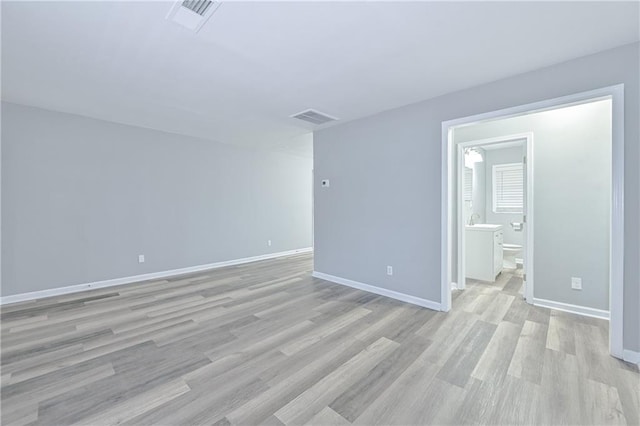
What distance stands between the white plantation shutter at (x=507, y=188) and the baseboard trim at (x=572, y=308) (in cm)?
330

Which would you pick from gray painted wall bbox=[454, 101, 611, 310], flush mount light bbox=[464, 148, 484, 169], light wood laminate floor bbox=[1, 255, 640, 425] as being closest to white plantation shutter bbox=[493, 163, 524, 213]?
flush mount light bbox=[464, 148, 484, 169]

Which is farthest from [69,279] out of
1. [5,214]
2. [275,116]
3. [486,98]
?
[486,98]

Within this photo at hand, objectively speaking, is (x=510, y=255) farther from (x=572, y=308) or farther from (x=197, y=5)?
(x=197, y=5)

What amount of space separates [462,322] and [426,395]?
1407 mm

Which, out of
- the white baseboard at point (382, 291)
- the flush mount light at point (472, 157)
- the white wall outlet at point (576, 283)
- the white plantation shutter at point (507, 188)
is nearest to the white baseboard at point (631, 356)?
the white wall outlet at point (576, 283)

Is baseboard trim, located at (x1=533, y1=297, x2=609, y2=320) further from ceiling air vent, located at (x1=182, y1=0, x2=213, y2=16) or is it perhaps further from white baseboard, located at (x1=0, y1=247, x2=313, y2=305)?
white baseboard, located at (x1=0, y1=247, x2=313, y2=305)

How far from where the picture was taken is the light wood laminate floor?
1.63 meters

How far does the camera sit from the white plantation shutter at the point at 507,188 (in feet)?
19.7

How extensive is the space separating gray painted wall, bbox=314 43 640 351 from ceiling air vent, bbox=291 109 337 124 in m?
0.36

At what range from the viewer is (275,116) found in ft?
12.9

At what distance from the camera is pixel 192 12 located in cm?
185

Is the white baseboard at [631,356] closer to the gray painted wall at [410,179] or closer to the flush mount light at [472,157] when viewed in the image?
the gray painted wall at [410,179]

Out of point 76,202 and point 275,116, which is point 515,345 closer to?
point 275,116

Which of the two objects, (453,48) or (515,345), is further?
(515,345)
